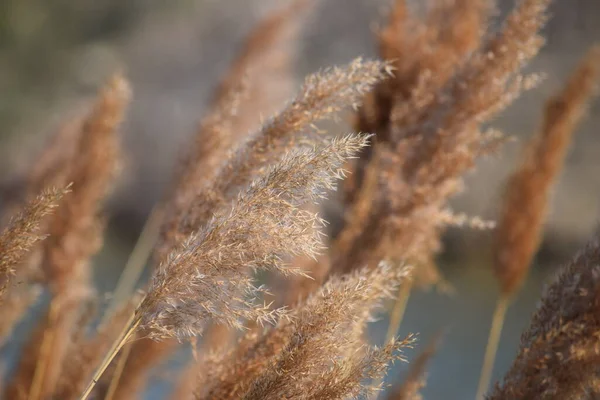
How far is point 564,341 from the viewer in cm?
89

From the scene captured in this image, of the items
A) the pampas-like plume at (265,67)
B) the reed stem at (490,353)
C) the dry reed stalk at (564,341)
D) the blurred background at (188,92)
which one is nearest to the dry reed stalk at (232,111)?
the pampas-like plume at (265,67)

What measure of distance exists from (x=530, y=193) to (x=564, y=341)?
113 centimetres

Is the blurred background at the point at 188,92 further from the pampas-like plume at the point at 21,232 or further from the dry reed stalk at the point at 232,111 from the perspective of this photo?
the pampas-like plume at the point at 21,232

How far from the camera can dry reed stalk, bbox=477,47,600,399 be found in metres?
1.84

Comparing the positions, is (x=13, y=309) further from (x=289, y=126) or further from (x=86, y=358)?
(x=289, y=126)

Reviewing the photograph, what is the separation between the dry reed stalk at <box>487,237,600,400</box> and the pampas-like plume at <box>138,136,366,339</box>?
0.33 m

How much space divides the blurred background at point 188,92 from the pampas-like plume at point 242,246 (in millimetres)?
3347

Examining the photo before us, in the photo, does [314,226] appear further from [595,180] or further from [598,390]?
[595,180]

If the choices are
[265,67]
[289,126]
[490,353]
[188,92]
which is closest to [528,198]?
[490,353]

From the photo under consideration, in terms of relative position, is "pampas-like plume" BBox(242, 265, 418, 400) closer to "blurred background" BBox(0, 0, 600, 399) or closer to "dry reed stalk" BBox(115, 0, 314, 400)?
"dry reed stalk" BBox(115, 0, 314, 400)

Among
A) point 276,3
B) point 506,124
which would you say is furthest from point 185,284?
point 506,124

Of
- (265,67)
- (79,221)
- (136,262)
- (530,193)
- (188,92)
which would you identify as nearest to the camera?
(79,221)

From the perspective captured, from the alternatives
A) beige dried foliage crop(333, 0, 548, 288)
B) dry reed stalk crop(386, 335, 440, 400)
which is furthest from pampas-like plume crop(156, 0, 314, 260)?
dry reed stalk crop(386, 335, 440, 400)

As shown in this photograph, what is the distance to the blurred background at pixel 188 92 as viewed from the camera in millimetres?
4297
